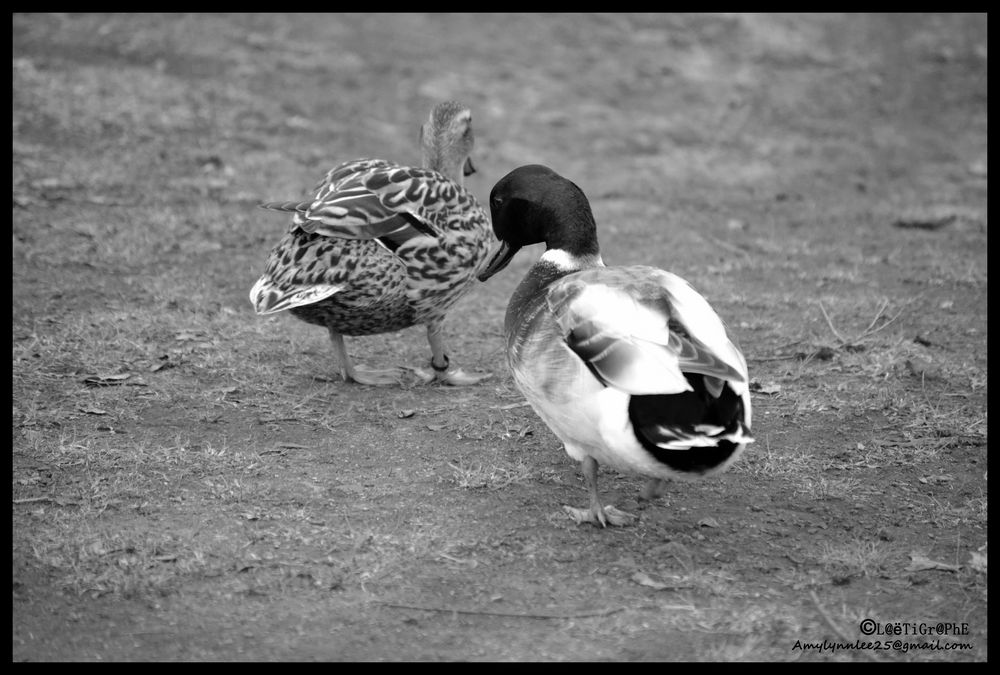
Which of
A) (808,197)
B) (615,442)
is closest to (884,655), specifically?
(615,442)

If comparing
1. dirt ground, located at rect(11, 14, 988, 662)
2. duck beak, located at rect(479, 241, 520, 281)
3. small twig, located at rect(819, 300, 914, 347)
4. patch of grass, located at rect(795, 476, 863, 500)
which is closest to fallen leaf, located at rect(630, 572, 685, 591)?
dirt ground, located at rect(11, 14, 988, 662)

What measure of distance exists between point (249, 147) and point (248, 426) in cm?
482

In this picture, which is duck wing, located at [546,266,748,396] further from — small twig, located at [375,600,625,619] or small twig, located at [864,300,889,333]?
small twig, located at [864,300,889,333]

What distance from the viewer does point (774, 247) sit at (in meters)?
7.71

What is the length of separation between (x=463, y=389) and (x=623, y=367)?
1.93 meters

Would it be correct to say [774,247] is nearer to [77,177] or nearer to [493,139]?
[493,139]

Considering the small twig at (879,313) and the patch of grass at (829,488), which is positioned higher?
the patch of grass at (829,488)

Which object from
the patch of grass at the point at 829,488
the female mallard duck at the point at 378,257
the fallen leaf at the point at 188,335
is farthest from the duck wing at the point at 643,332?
the fallen leaf at the point at 188,335

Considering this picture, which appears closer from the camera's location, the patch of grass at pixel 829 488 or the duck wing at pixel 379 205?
the patch of grass at pixel 829 488

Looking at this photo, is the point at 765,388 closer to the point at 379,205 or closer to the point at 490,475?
the point at 490,475

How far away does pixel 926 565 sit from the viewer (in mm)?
3746

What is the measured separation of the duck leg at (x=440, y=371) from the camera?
539 centimetres

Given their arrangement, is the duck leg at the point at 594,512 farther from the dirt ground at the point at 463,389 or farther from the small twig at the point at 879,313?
the small twig at the point at 879,313

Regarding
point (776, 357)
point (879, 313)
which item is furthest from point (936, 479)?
point (879, 313)
